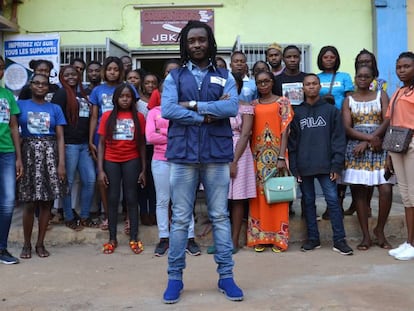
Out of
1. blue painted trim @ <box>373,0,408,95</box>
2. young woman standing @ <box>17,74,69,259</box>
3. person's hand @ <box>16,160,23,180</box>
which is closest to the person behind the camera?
person's hand @ <box>16,160,23,180</box>

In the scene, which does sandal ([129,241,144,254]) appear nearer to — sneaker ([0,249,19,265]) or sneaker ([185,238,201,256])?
sneaker ([185,238,201,256])

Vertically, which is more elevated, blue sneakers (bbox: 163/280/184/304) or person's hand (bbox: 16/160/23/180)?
person's hand (bbox: 16/160/23/180)

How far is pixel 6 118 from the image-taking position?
14.1 ft

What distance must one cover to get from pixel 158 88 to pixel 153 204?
1287 millimetres

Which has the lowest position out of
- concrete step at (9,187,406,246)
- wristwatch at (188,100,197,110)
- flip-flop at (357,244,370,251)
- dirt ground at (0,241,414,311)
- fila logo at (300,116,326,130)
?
dirt ground at (0,241,414,311)

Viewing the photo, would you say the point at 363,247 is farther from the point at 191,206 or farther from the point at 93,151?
the point at 93,151

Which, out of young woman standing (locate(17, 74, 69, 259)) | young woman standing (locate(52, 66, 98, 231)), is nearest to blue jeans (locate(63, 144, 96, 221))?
young woman standing (locate(52, 66, 98, 231))

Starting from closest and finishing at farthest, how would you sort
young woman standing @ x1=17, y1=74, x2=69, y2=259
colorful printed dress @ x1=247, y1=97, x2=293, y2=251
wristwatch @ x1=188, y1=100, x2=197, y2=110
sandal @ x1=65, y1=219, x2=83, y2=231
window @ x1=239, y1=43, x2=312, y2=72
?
1. wristwatch @ x1=188, y1=100, x2=197, y2=110
2. young woman standing @ x1=17, y1=74, x2=69, y2=259
3. colorful printed dress @ x1=247, y1=97, x2=293, y2=251
4. sandal @ x1=65, y1=219, x2=83, y2=231
5. window @ x1=239, y1=43, x2=312, y2=72

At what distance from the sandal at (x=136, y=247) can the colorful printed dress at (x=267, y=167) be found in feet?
3.59

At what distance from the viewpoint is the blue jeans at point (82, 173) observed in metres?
5.03

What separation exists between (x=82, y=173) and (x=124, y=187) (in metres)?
0.64

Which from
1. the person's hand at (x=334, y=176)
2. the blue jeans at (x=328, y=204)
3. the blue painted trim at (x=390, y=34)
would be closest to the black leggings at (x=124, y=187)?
the blue jeans at (x=328, y=204)

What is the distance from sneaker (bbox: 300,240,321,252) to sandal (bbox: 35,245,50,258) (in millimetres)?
2559

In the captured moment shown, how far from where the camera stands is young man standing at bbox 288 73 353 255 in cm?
463
